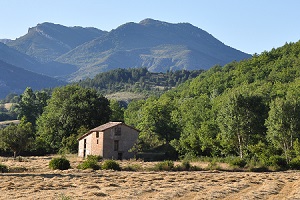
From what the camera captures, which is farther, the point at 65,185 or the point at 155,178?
the point at 155,178

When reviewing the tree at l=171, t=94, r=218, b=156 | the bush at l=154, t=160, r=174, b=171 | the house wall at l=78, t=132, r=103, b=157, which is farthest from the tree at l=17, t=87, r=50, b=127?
the bush at l=154, t=160, r=174, b=171

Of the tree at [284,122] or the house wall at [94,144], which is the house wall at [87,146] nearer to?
the house wall at [94,144]

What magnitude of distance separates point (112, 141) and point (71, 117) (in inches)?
646

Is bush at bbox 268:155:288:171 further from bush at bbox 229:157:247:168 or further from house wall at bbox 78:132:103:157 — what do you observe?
house wall at bbox 78:132:103:157

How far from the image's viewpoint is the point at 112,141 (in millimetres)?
77125

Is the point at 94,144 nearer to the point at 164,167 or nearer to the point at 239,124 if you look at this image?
the point at 239,124

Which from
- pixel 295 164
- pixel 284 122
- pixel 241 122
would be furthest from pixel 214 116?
pixel 295 164

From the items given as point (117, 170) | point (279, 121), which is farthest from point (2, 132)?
point (279, 121)

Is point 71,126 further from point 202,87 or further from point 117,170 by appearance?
point 202,87

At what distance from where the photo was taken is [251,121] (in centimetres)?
6494

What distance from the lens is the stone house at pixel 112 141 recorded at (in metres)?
76.6

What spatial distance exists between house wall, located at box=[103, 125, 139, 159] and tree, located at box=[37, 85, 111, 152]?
41.6ft

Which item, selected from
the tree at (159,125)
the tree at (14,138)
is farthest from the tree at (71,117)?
the tree at (14,138)

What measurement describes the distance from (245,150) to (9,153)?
48.1 metres
